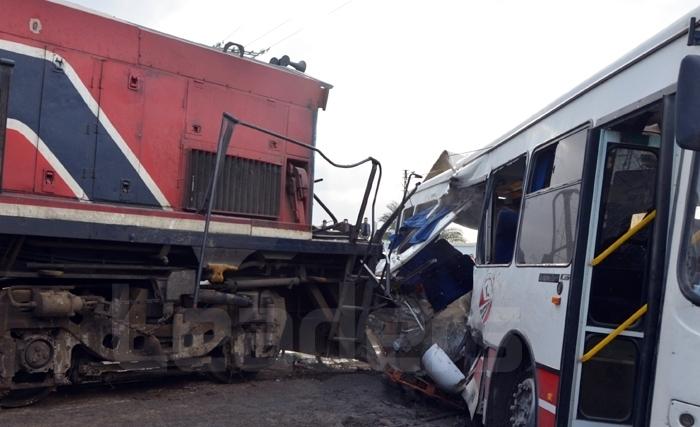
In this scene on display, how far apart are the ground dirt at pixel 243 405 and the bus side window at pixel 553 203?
2.32 meters

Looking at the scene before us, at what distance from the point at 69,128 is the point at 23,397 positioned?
246 centimetres

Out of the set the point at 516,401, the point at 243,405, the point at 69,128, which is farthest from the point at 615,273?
the point at 69,128

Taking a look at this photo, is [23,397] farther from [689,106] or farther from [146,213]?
[689,106]

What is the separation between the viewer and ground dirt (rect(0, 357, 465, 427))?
572 cm

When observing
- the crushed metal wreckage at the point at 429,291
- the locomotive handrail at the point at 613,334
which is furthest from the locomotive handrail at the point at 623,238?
the crushed metal wreckage at the point at 429,291

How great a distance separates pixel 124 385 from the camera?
696cm

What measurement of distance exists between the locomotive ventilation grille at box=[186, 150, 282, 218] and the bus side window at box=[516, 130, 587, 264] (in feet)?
10.7

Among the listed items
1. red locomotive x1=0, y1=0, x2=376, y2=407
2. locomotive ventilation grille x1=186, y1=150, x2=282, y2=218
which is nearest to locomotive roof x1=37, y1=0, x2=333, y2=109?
red locomotive x1=0, y1=0, x2=376, y2=407

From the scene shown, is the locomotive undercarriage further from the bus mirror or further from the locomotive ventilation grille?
the bus mirror

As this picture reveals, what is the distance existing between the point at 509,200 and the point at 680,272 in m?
3.51

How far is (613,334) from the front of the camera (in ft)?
11.4

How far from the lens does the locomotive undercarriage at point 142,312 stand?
18.9 feet

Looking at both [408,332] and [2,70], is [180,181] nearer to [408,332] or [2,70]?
[2,70]

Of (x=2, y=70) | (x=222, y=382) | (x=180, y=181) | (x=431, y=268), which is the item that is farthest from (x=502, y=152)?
(x=2, y=70)
